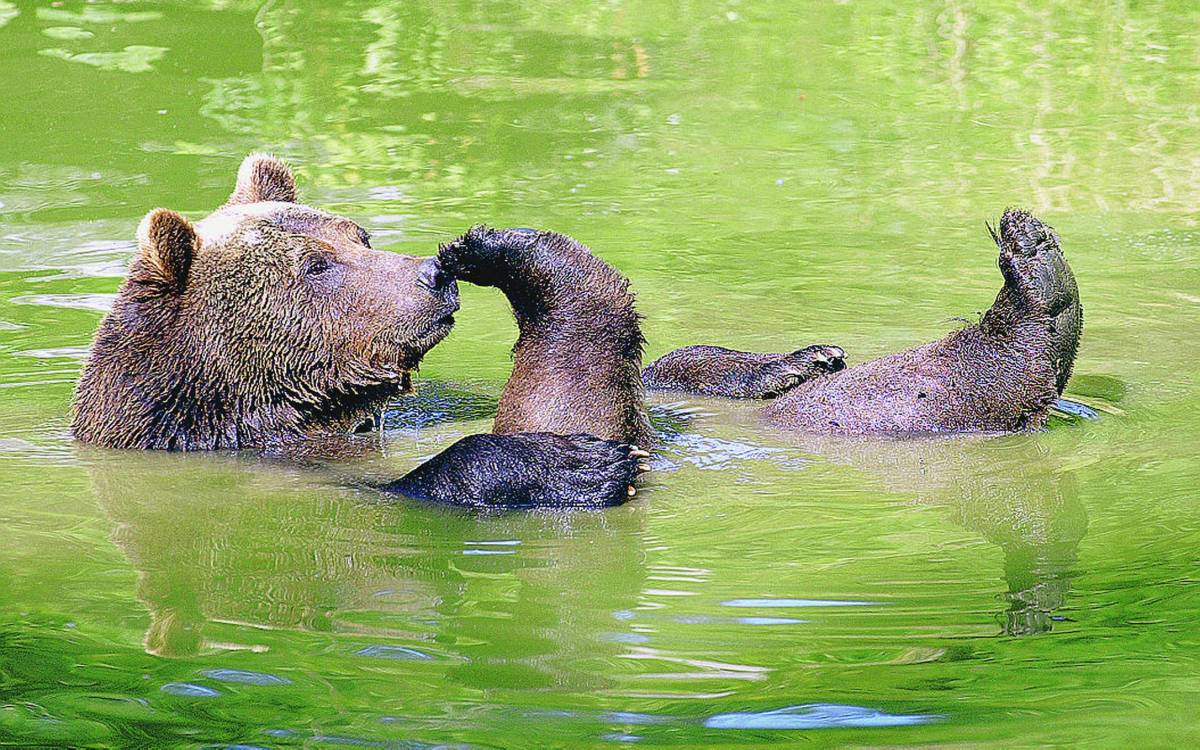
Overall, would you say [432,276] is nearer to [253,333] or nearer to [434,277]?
[434,277]

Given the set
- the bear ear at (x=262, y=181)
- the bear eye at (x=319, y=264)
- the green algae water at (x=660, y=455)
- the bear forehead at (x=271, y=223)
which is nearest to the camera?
the green algae water at (x=660, y=455)

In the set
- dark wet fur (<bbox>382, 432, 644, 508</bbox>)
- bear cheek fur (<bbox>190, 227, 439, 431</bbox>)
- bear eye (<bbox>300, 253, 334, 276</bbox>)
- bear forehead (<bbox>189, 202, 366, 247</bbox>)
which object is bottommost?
dark wet fur (<bbox>382, 432, 644, 508</bbox>)

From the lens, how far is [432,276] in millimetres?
6562

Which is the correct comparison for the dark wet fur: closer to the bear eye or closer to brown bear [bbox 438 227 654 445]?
brown bear [bbox 438 227 654 445]

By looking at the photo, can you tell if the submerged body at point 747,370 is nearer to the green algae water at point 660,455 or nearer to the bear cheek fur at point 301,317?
the green algae water at point 660,455

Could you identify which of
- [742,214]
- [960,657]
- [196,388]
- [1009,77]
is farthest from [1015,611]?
[1009,77]

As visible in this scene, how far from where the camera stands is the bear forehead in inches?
273

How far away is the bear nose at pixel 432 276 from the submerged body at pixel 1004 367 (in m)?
1.68

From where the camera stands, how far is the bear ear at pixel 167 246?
6.62 m

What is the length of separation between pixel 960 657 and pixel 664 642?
2.51ft

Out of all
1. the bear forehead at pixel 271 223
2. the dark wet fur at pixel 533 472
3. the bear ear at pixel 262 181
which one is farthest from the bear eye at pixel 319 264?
the dark wet fur at pixel 533 472

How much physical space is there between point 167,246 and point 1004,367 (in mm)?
3501

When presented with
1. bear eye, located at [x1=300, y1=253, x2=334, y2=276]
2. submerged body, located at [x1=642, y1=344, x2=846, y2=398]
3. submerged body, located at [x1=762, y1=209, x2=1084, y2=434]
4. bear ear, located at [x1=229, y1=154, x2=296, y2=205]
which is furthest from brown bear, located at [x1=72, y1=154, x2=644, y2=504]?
submerged body, located at [x1=762, y1=209, x2=1084, y2=434]

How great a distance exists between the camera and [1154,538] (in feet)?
17.3
